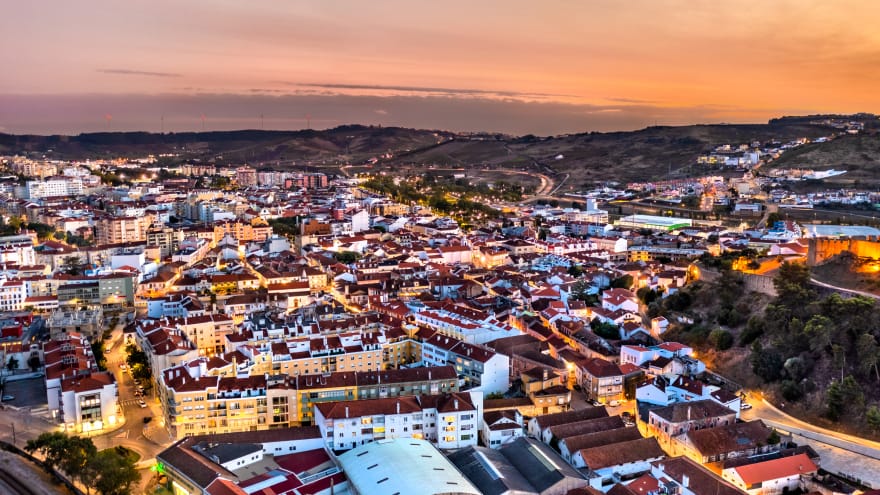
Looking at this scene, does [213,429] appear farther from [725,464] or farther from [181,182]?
[181,182]

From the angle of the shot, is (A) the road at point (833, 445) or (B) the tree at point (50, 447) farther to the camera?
(B) the tree at point (50, 447)

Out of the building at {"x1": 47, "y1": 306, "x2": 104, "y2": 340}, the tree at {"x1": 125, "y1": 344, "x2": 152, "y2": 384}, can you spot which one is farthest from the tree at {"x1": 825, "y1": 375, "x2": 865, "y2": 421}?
the building at {"x1": 47, "y1": 306, "x2": 104, "y2": 340}

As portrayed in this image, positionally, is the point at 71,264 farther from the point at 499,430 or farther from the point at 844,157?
the point at 844,157

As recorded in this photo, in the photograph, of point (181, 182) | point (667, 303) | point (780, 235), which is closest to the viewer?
point (667, 303)

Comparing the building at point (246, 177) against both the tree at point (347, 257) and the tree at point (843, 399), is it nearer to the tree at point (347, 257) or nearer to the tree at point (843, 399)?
the tree at point (347, 257)

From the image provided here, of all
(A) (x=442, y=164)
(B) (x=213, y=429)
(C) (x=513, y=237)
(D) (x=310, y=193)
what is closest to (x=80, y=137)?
(A) (x=442, y=164)

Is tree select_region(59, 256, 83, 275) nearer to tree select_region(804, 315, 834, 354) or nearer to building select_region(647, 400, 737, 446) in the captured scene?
building select_region(647, 400, 737, 446)

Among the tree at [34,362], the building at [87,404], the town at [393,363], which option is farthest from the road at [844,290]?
the tree at [34,362]

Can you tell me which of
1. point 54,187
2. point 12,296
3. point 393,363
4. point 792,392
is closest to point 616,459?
point 792,392
